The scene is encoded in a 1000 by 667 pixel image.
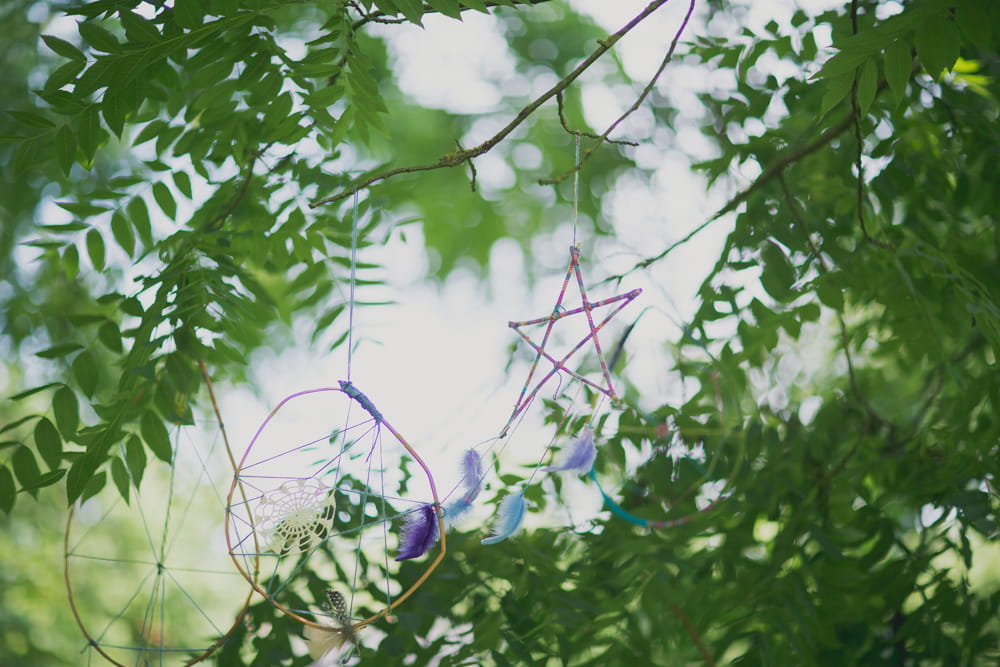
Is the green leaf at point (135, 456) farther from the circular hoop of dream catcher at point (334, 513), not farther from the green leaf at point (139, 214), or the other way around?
the green leaf at point (139, 214)

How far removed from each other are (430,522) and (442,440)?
76 centimetres

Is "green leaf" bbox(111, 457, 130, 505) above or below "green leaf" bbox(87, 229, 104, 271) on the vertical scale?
below

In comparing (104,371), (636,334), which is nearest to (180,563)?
(104,371)

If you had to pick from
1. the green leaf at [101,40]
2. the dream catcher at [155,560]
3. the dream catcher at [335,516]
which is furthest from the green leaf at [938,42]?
the dream catcher at [155,560]

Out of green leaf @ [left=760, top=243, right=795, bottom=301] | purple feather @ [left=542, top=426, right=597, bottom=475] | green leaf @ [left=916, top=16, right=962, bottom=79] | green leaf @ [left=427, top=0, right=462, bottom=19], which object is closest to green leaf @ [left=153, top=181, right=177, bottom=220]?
green leaf @ [left=427, top=0, right=462, bottom=19]

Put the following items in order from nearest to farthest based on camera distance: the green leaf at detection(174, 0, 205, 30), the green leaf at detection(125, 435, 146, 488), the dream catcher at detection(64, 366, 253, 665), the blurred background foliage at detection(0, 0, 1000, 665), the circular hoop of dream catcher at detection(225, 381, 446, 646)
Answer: the circular hoop of dream catcher at detection(225, 381, 446, 646) < the green leaf at detection(174, 0, 205, 30) < the blurred background foliage at detection(0, 0, 1000, 665) < the green leaf at detection(125, 435, 146, 488) < the dream catcher at detection(64, 366, 253, 665)

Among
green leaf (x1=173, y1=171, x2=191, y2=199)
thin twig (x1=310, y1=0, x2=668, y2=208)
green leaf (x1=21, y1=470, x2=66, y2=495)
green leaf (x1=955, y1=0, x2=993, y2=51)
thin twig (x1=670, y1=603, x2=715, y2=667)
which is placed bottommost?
thin twig (x1=670, y1=603, x2=715, y2=667)

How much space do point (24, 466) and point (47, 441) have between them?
0.06 m

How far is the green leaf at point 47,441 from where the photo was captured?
113 centimetres

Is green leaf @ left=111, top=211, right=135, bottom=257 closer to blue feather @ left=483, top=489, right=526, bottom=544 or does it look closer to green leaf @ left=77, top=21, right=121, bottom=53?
green leaf @ left=77, top=21, right=121, bottom=53

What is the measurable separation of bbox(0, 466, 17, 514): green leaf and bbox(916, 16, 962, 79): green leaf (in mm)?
1262

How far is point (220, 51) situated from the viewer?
3.36ft

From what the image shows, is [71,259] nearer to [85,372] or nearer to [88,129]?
[85,372]

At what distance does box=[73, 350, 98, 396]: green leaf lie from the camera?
3.82 feet
